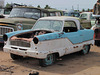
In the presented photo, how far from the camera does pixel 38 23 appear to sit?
7402 mm

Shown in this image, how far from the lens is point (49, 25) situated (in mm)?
6973

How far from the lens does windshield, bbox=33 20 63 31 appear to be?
6.70m

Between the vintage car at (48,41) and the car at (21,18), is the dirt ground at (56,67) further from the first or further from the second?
the car at (21,18)

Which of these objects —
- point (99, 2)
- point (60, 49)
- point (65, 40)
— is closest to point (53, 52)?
point (60, 49)

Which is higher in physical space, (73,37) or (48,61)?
(73,37)

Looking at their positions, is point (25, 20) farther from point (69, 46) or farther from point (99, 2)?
point (99, 2)

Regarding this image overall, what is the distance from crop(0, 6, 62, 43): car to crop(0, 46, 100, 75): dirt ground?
1558 millimetres

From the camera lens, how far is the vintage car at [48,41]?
5.59 m

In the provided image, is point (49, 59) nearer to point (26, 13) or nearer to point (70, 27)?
point (70, 27)

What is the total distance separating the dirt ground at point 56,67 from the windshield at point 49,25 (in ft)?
4.00

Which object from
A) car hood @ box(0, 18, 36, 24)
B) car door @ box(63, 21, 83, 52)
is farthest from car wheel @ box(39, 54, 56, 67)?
car hood @ box(0, 18, 36, 24)

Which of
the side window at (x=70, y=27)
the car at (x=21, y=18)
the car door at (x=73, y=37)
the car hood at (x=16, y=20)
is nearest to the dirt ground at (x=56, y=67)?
the car door at (x=73, y=37)

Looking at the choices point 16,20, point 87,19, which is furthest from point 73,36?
point 87,19

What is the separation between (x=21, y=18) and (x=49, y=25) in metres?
2.69
